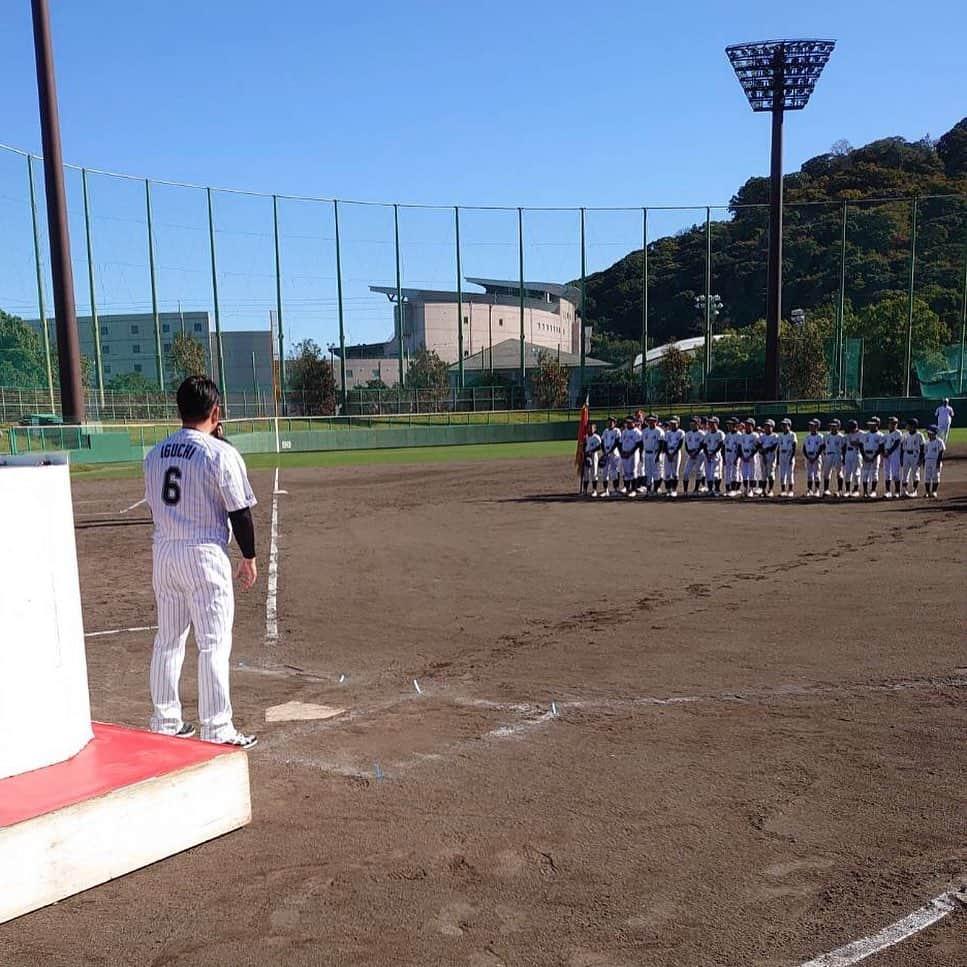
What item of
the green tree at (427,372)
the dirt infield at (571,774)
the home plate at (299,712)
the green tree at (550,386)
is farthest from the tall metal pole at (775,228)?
the home plate at (299,712)

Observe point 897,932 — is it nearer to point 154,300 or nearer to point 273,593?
point 273,593

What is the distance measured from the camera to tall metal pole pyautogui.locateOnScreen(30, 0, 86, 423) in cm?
2506

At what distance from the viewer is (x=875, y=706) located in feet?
20.7

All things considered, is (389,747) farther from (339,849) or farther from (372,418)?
(372,418)

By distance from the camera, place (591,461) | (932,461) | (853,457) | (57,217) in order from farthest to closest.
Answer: (57,217)
(591,461)
(853,457)
(932,461)

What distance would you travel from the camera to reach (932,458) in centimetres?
2047

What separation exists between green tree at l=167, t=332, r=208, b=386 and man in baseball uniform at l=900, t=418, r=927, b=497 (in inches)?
1452

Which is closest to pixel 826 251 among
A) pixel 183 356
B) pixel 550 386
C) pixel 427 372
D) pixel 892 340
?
pixel 892 340

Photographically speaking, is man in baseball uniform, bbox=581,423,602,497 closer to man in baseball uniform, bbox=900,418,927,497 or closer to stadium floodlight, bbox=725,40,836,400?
man in baseball uniform, bbox=900,418,927,497

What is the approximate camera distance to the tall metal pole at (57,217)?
82.2ft

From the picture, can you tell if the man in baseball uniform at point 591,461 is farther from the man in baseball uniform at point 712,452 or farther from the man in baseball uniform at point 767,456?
the man in baseball uniform at point 767,456

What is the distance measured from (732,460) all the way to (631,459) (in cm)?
241

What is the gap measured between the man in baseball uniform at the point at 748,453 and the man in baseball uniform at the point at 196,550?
18.1m

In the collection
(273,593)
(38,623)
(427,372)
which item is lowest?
(273,593)
